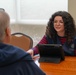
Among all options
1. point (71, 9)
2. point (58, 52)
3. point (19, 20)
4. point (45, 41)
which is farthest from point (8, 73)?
point (19, 20)

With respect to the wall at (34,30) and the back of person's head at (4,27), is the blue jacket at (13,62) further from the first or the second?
the wall at (34,30)

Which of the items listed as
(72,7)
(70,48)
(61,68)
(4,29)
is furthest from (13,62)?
(72,7)

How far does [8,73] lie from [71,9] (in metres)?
2.46

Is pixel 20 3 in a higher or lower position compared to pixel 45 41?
higher

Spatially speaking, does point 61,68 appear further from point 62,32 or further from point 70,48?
point 62,32

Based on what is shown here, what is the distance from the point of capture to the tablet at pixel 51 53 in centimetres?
227

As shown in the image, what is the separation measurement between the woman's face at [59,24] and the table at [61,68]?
1.94 feet

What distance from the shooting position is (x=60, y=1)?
3.62m

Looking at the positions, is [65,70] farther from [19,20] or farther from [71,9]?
[19,20]

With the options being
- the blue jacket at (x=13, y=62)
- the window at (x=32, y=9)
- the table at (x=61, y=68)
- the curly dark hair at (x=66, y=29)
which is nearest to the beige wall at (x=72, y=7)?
the window at (x=32, y=9)

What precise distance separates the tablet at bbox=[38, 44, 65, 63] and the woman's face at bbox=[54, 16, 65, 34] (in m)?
0.57

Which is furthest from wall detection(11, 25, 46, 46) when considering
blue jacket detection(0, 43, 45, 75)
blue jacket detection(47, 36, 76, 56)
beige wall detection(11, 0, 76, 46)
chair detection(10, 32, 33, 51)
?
blue jacket detection(0, 43, 45, 75)

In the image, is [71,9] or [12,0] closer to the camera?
[71,9]

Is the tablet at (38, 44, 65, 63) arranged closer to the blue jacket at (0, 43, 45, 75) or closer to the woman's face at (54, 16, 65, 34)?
the woman's face at (54, 16, 65, 34)
